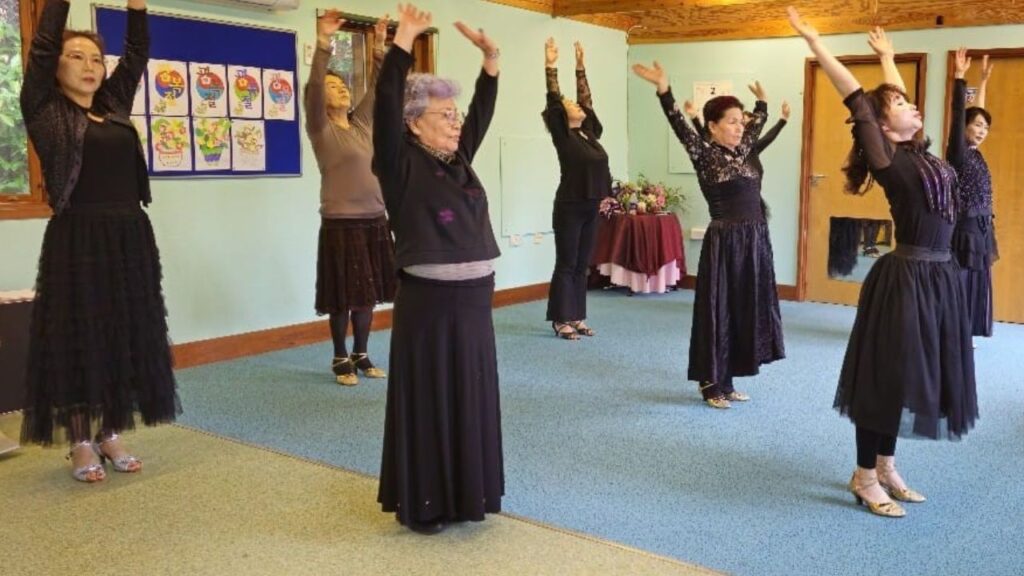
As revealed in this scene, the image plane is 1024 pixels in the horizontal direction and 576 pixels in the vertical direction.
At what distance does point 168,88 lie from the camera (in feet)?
16.0

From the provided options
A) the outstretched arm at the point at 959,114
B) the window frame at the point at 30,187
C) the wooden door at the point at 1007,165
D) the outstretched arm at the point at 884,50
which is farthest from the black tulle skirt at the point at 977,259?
the window frame at the point at 30,187

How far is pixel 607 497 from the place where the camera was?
121 inches

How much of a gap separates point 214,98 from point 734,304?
3.03m

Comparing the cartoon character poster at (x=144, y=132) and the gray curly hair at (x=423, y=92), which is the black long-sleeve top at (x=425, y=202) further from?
the cartoon character poster at (x=144, y=132)

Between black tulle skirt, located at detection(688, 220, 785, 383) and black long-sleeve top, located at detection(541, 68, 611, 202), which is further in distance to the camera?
black long-sleeve top, located at detection(541, 68, 611, 202)

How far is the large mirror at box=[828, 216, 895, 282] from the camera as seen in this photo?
704cm

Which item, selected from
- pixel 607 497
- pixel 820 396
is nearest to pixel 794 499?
pixel 607 497

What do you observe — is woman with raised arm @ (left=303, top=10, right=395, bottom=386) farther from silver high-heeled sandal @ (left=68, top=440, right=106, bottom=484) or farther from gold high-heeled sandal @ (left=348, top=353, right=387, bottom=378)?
silver high-heeled sandal @ (left=68, top=440, right=106, bottom=484)

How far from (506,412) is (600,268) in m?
3.82

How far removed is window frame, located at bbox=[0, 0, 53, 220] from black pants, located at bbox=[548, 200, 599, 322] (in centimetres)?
292

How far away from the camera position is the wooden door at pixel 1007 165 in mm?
6352

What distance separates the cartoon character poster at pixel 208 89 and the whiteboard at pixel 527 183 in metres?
2.44

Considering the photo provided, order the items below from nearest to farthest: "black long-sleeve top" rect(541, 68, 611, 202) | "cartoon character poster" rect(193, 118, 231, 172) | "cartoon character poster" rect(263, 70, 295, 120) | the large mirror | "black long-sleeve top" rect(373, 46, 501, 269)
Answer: "black long-sleeve top" rect(373, 46, 501, 269) → "cartoon character poster" rect(193, 118, 231, 172) → "cartoon character poster" rect(263, 70, 295, 120) → "black long-sleeve top" rect(541, 68, 611, 202) → the large mirror

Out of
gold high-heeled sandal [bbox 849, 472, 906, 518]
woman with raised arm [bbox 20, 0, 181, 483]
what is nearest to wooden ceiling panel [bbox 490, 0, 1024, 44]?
woman with raised arm [bbox 20, 0, 181, 483]
